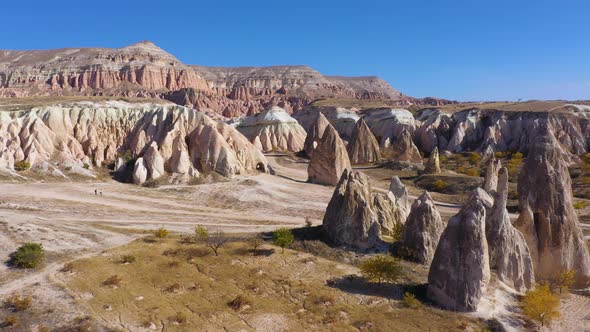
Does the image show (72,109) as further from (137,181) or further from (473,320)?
(473,320)

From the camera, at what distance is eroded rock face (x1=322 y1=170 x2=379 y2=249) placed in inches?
1077

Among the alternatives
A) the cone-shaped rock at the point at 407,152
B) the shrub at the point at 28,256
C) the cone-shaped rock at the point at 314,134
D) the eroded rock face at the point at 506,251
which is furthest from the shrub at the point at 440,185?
the shrub at the point at 28,256

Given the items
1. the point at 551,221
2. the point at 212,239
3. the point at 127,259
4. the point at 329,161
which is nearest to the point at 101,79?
the point at 329,161

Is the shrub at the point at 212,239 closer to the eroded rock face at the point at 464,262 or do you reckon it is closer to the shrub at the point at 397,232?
the shrub at the point at 397,232

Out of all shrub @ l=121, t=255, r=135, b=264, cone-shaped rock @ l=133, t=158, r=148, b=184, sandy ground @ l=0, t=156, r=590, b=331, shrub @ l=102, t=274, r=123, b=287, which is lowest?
shrub @ l=102, t=274, r=123, b=287

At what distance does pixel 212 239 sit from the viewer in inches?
1136

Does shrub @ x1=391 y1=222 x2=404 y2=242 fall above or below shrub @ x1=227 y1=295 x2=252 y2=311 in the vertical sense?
above

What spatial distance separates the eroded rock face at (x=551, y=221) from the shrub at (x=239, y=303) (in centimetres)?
1681

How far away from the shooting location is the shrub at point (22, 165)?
48.3 metres

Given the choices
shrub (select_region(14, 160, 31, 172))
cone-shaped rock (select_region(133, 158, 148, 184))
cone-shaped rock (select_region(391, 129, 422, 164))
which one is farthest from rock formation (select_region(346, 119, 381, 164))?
shrub (select_region(14, 160, 31, 172))

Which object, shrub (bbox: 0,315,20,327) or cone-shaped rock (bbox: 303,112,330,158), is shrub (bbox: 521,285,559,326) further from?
cone-shaped rock (bbox: 303,112,330,158)

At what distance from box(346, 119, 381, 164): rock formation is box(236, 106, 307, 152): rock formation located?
886 inches

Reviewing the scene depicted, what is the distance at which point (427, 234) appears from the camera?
25.5 metres

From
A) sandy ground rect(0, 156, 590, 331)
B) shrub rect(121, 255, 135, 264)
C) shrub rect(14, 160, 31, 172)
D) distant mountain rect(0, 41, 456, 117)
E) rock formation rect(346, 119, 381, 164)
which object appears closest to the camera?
sandy ground rect(0, 156, 590, 331)
